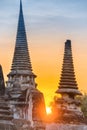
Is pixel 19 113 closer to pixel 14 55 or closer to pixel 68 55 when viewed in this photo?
pixel 68 55

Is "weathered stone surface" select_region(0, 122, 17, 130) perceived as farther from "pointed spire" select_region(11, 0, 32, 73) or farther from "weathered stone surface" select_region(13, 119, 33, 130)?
"pointed spire" select_region(11, 0, 32, 73)

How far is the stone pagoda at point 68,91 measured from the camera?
34006 millimetres

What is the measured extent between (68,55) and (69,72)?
4.16ft

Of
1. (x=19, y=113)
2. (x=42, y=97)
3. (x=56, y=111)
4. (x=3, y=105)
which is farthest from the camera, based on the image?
(x=56, y=111)

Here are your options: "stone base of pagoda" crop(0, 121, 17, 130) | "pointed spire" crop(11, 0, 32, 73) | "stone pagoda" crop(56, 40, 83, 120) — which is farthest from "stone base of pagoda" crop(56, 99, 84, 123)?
"stone base of pagoda" crop(0, 121, 17, 130)

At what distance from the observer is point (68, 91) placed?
118 feet

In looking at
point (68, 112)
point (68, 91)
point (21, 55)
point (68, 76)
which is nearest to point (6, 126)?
point (68, 112)

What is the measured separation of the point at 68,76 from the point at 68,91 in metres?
1.72

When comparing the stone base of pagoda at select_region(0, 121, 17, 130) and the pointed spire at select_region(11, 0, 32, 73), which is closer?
the stone base of pagoda at select_region(0, 121, 17, 130)

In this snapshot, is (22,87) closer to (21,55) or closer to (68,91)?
(68,91)

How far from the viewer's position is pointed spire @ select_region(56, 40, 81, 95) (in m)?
36.0

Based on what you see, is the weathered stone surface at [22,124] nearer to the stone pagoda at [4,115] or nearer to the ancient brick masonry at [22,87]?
the ancient brick masonry at [22,87]

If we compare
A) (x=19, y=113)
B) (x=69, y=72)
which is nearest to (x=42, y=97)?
(x=19, y=113)

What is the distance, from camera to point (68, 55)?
38344mm
